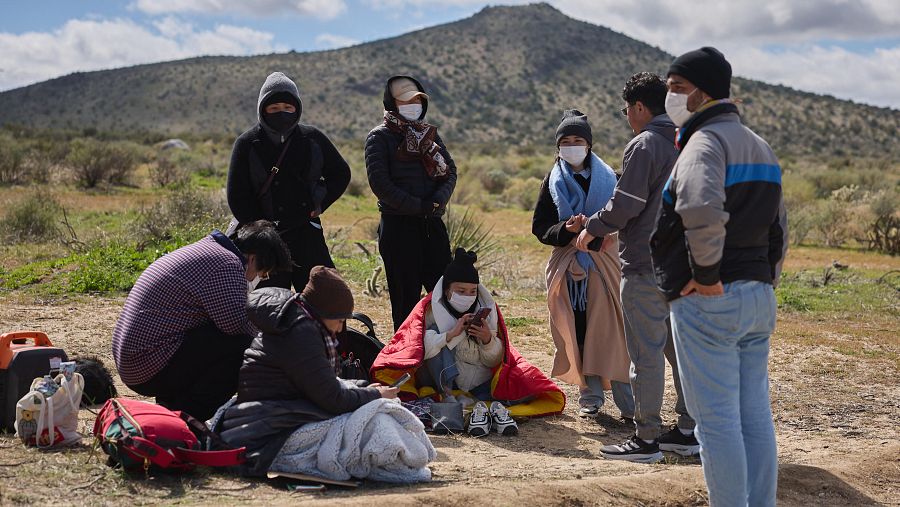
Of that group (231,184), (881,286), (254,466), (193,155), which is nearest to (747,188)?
(254,466)

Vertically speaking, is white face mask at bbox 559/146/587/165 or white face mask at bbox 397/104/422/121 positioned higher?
white face mask at bbox 397/104/422/121

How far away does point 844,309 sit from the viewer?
452 inches

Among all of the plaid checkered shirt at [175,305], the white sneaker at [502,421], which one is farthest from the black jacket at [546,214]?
the plaid checkered shirt at [175,305]

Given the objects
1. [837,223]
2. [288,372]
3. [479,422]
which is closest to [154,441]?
[288,372]

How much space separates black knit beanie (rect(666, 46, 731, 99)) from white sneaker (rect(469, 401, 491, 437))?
2800mm

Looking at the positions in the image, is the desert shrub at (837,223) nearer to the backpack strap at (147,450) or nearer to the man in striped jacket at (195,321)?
the man in striped jacket at (195,321)

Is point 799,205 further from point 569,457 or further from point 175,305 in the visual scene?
point 175,305

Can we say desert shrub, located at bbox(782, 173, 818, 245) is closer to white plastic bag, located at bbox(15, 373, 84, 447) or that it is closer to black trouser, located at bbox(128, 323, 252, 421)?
black trouser, located at bbox(128, 323, 252, 421)

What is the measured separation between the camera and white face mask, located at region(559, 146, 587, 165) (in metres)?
6.27

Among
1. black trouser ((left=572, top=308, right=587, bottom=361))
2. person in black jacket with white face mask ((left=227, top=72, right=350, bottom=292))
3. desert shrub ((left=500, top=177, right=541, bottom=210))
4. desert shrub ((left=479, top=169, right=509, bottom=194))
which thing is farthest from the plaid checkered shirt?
desert shrub ((left=479, top=169, right=509, bottom=194))

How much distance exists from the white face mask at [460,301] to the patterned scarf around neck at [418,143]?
1.05 metres

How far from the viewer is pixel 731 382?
3863 millimetres

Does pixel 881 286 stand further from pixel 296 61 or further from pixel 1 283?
pixel 296 61

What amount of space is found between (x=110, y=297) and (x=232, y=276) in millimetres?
5553
